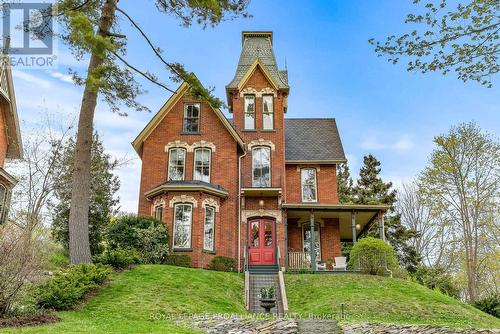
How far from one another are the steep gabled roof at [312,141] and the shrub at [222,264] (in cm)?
671

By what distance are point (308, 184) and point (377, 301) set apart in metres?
9.88

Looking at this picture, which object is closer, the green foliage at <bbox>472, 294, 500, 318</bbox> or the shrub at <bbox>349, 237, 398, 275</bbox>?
the shrub at <bbox>349, 237, 398, 275</bbox>

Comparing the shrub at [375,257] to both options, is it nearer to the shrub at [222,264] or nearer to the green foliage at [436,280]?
the shrub at [222,264]

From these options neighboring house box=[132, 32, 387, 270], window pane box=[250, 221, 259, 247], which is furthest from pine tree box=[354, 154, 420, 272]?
window pane box=[250, 221, 259, 247]

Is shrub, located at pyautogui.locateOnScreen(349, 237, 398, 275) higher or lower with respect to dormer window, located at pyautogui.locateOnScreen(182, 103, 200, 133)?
lower

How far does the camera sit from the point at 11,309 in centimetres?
1023

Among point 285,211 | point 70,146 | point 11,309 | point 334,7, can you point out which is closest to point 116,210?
point 70,146

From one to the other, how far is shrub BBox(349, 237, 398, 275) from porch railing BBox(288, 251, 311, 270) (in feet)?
9.25

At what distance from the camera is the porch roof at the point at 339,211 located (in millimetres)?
21047

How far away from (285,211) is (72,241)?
34.1 feet

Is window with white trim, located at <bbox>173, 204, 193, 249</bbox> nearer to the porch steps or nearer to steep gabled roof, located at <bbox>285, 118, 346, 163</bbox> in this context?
the porch steps

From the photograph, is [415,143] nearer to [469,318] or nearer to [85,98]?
[469,318]

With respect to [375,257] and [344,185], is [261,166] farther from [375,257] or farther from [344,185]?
[344,185]

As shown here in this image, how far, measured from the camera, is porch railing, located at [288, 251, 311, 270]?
20.9 meters
